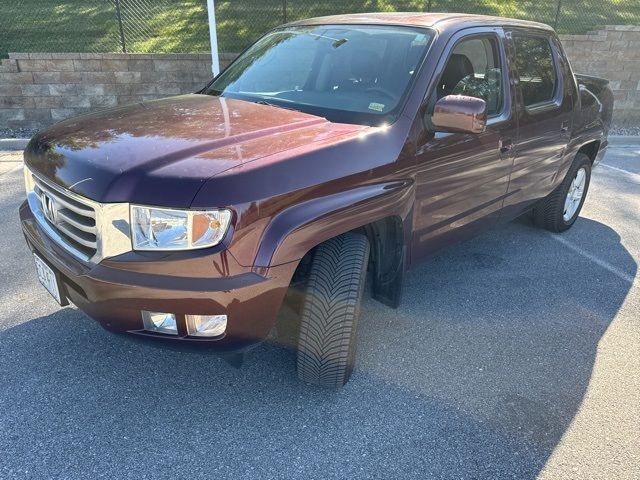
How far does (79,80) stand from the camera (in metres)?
7.95

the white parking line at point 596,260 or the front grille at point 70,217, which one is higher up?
the front grille at point 70,217

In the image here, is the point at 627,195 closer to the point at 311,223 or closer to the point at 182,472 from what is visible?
the point at 311,223

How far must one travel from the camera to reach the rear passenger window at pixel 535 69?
3.82m

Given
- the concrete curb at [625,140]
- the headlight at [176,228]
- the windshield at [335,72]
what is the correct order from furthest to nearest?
the concrete curb at [625,140]
the windshield at [335,72]
the headlight at [176,228]

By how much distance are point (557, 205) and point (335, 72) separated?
8.68ft

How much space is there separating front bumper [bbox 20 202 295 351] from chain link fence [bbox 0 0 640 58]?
728 centimetres

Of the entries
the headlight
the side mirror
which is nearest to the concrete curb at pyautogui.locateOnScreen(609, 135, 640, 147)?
the side mirror

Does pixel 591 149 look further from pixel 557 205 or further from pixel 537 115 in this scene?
pixel 537 115

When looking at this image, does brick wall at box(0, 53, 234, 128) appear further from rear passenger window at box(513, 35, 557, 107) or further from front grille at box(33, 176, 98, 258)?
front grille at box(33, 176, 98, 258)

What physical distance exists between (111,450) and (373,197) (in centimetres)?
168

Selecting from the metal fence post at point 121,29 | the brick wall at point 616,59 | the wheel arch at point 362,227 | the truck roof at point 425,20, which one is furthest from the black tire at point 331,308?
the brick wall at point 616,59

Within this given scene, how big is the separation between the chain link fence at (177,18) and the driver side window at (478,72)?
644 centimetres

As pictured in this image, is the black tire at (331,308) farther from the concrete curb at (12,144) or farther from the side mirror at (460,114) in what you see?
the concrete curb at (12,144)

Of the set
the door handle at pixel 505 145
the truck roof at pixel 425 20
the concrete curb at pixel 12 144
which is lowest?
the concrete curb at pixel 12 144
